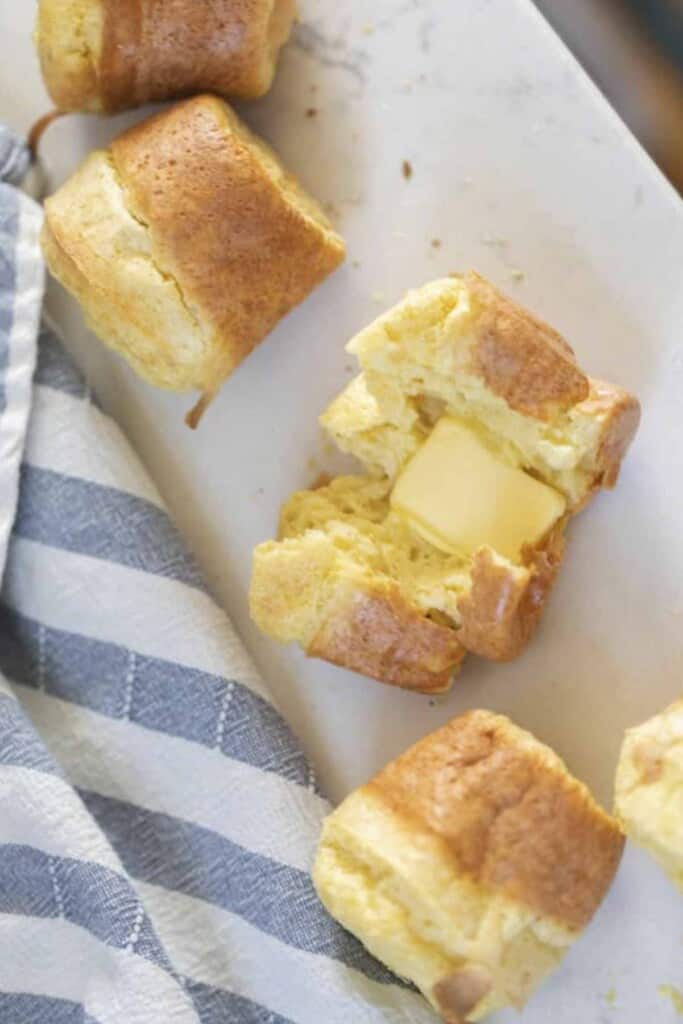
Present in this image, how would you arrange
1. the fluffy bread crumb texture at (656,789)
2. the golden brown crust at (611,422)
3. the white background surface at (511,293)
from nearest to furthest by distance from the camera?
the fluffy bread crumb texture at (656,789), the golden brown crust at (611,422), the white background surface at (511,293)

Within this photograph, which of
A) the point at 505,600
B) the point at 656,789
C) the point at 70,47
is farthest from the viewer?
the point at 70,47

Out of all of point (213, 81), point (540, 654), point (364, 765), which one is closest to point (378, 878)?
point (364, 765)

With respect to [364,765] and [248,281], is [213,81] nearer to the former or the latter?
[248,281]

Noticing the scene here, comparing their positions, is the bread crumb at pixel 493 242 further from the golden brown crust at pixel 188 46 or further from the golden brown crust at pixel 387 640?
the golden brown crust at pixel 387 640

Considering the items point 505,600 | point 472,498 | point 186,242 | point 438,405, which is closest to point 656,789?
point 505,600

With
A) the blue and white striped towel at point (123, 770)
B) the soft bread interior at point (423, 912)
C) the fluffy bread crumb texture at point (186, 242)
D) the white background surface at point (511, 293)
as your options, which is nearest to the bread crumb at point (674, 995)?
the white background surface at point (511, 293)

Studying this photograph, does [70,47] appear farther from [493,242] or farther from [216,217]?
[493,242]
